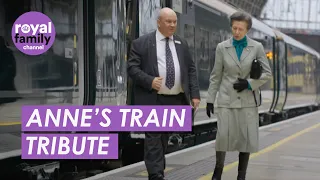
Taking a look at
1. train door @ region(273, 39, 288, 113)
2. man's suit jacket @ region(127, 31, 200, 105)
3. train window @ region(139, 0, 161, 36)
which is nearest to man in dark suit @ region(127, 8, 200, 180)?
man's suit jacket @ region(127, 31, 200, 105)

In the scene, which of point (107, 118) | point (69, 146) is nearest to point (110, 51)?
point (107, 118)

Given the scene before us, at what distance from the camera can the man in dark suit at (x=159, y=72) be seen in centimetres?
499

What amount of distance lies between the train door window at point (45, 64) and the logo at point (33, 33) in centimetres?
5

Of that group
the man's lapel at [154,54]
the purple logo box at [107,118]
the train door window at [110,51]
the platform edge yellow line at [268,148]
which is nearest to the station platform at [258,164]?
the platform edge yellow line at [268,148]

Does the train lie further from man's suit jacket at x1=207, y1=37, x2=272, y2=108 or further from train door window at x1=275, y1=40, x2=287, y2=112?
train door window at x1=275, y1=40, x2=287, y2=112

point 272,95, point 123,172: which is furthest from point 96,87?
point 272,95

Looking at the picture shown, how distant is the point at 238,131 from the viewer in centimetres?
547

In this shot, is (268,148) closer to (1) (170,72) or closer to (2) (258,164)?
(2) (258,164)


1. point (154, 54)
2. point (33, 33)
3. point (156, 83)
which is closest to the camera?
point (156, 83)

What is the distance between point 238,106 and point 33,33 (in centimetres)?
231

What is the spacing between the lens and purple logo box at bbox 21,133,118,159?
5641mm

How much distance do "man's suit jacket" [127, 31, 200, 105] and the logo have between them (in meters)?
1.15

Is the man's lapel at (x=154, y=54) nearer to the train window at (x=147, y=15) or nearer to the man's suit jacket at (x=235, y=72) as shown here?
the man's suit jacket at (x=235, y=72)

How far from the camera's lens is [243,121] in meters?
5.45
